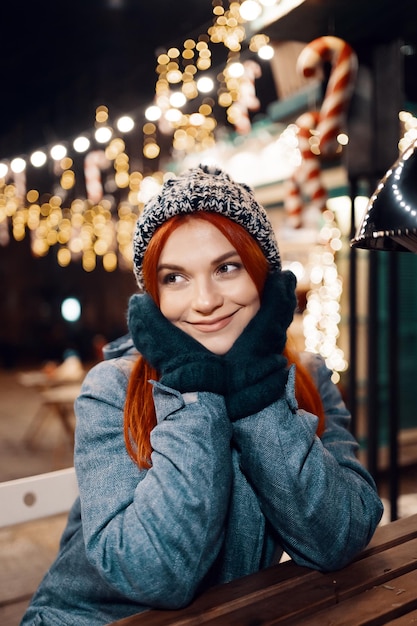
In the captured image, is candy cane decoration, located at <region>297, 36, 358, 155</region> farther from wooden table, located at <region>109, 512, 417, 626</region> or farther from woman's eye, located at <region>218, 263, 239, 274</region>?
wooden table, located at <region>109, 512, 417, 626</region>

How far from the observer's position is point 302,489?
1.37 m

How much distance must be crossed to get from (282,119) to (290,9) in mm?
4026

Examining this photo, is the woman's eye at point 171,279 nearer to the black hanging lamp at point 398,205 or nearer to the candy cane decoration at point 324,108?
the black hanging lamp at point 398,205

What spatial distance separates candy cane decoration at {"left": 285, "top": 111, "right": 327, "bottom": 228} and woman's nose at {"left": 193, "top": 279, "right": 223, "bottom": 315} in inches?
125

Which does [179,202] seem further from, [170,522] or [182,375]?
[170,522]

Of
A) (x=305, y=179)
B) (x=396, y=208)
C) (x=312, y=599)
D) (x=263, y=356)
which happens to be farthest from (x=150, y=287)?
(x=305, y=179)

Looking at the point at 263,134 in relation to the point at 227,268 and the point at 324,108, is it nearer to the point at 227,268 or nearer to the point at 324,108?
the point at 324,108

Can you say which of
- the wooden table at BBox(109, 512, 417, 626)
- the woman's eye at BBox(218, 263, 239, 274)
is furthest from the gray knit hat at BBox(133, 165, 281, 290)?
the wooden table at BBox(109, 512, 417, 626)

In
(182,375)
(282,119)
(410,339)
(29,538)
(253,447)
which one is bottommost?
(29,538)

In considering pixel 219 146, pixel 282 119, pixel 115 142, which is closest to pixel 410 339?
pixel 282 119

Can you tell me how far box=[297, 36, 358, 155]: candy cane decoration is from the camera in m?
2.87

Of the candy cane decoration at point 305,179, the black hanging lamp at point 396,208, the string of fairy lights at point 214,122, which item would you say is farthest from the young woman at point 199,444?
Answer: the candy cane decoration at point 305,179

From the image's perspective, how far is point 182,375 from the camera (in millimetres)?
1445

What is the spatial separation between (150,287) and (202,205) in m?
0.28
